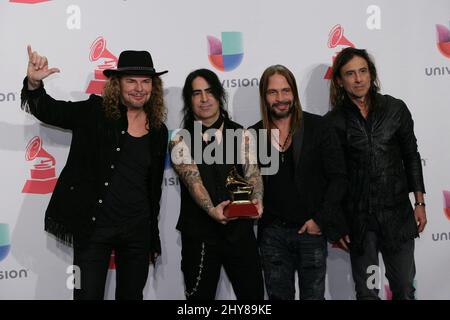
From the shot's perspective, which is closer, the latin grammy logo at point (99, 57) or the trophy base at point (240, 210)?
the trophy base at point (240, 210)

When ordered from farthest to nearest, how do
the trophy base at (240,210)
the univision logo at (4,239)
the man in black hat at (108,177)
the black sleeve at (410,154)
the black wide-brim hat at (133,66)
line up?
the univision logo at (4,239) → the black sleeve at (410,154) → the black wide-brim hat at (133,66) → the man in black hat at (108,177) → the trophy base at (240,210)

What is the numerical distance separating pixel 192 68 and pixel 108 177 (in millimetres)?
1069

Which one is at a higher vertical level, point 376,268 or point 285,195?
point 285,195

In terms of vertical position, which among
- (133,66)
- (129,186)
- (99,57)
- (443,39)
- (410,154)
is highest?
(443,39)

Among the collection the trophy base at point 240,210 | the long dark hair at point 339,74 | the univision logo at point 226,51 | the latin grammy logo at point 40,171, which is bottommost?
the trophy base at point 240,210

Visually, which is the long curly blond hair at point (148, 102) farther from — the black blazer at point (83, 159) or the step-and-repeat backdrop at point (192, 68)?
the step-and-repeat backdrop at point (192, 68)

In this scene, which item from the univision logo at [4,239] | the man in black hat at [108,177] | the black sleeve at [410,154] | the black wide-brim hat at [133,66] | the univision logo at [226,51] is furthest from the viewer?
the univision logo at [226,51]

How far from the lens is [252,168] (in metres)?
2.90

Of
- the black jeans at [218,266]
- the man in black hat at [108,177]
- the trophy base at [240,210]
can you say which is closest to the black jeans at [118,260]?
the man in black hat at [108,177]

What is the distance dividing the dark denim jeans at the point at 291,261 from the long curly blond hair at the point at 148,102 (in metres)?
0.98

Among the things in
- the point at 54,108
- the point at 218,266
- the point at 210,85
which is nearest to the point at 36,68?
the point at 54,108

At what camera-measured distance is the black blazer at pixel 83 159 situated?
279cm

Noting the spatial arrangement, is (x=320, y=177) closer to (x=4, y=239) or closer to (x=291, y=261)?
(x=291, y=261)
